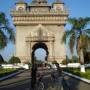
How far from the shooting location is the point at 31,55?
75875 mm

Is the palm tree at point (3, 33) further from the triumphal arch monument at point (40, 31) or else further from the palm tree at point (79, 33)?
the triumphal arch monument at point (40, 31)

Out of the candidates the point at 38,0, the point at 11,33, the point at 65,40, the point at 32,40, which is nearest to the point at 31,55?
A: the point at 32,40

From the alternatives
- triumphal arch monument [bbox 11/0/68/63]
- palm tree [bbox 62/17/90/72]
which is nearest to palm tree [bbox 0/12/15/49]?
palm tree [bbox 62/17/90/72]

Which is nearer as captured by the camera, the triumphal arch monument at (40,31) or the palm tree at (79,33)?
the palm tree at (79,33)

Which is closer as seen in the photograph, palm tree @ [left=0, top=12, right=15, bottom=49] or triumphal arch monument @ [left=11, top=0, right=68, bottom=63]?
palm tree @ [left=0, top=12, right=15, bottom=49]

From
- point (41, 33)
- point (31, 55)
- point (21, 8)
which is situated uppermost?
point (21, 8)

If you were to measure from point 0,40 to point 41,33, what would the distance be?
3956 centimetres

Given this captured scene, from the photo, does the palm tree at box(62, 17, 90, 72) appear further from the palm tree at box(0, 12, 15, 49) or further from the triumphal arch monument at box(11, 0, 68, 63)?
the triumphal arch monument at box(11, 0, 68, 63)

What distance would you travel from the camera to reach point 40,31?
250ft

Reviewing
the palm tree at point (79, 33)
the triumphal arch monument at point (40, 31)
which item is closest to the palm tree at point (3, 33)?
the palm tree at point (79, 33)

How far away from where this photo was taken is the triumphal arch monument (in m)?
75.9

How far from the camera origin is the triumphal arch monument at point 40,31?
75.9m

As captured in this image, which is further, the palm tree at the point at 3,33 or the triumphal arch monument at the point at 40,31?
the triumphal arch monument at the point at 40,31

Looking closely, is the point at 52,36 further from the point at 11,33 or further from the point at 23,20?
the point at 11,33
